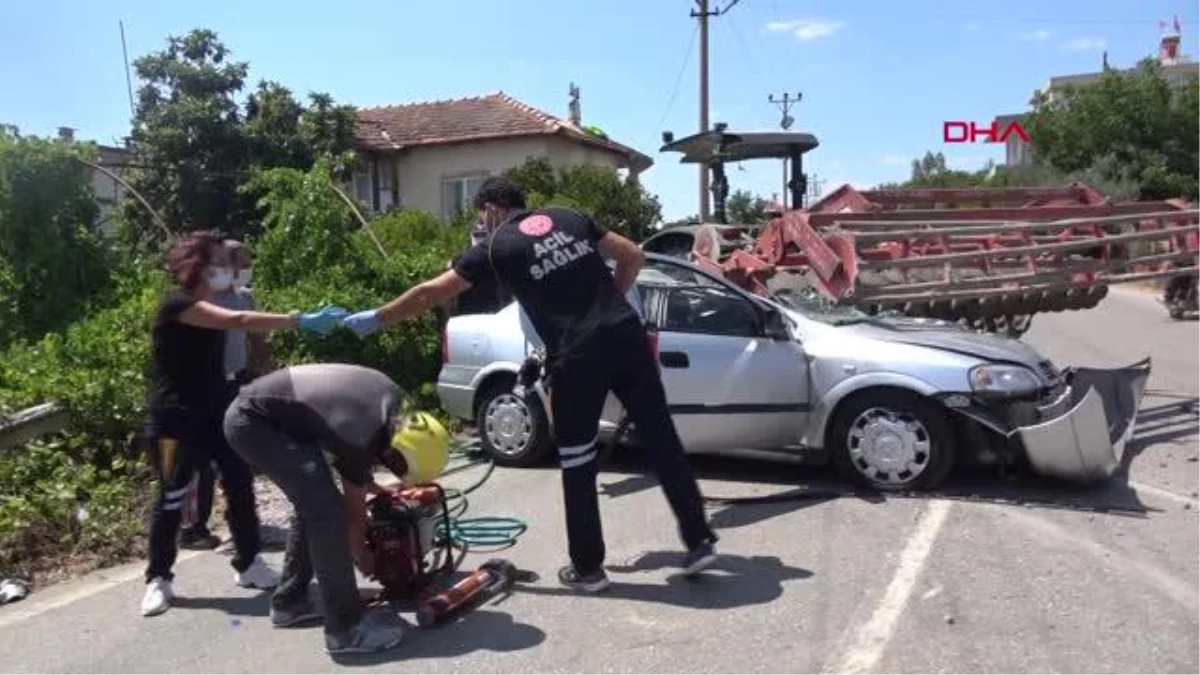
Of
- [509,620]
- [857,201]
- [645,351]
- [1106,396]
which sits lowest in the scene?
[509,620]

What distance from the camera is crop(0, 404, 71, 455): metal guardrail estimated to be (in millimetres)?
7484

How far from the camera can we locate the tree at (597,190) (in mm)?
25234

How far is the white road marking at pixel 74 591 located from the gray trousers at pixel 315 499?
4.63 feet

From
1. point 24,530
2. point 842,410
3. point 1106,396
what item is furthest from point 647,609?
point 1106,396

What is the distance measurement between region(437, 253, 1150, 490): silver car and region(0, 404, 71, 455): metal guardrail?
10.8 feet

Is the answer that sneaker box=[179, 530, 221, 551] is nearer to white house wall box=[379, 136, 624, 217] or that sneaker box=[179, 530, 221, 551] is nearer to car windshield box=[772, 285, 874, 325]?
car windshield box=[772, 285, 874, 325]

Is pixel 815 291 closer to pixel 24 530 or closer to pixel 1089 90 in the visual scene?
pixel 24 530

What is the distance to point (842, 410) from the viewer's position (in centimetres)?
710

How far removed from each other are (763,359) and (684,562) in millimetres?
2050

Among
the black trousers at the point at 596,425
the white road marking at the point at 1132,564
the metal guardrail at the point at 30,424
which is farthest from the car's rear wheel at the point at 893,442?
the metal guardrail at the point at 30,424

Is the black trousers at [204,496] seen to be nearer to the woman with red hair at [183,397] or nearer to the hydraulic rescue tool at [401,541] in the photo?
the woman with red hair at [183,397]

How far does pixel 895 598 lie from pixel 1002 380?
7.02 ft

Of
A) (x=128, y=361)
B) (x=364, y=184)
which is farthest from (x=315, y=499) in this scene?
(x=364, y=184)

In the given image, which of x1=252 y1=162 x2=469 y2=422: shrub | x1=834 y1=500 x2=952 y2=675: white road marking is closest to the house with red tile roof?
x1=252 y1=162 x2=469 y2=422: shrub
